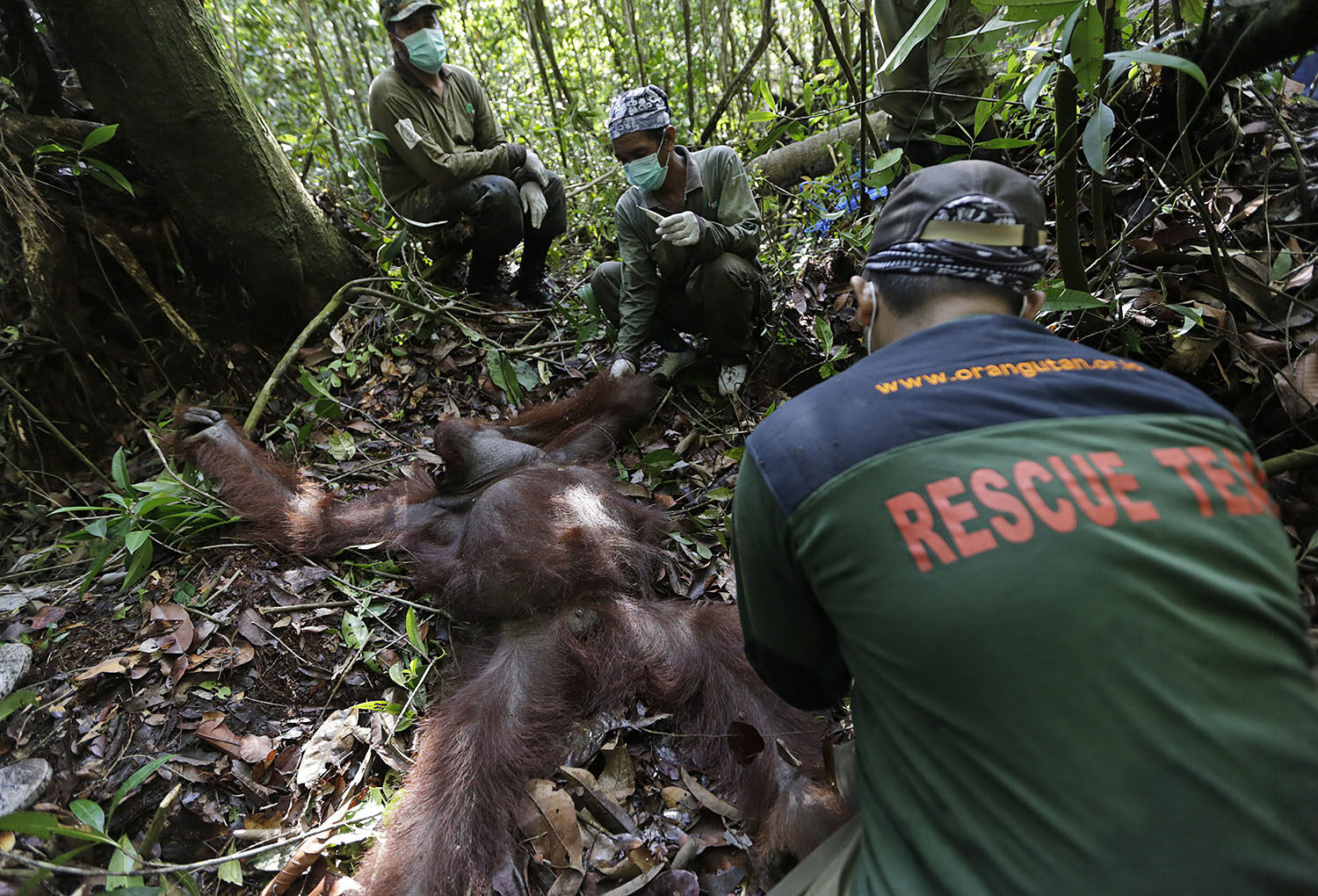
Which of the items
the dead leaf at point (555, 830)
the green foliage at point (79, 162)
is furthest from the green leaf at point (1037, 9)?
the green foliage at point (79, 162)

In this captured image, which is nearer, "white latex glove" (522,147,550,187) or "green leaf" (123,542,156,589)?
"green leaf" (123,542,156,589)

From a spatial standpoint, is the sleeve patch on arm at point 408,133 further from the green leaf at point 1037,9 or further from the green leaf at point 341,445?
the green leaf at point 1037,9

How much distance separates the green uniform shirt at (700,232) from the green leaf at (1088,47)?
1.83 metres

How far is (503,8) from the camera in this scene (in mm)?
6754

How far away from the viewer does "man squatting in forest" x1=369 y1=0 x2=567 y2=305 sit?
4.33 metres

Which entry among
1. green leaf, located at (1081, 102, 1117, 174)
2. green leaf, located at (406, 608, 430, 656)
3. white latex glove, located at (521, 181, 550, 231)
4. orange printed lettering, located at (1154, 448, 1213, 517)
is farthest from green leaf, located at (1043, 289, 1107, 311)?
white latex glove, located at (521, 181, 550, 231)

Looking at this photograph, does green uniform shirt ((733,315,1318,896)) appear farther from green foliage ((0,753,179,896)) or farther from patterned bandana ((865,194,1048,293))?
green foliage ((0,753,179,896))

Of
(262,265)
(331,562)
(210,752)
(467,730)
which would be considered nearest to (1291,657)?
(467,730)

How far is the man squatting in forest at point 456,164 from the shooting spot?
171 inches

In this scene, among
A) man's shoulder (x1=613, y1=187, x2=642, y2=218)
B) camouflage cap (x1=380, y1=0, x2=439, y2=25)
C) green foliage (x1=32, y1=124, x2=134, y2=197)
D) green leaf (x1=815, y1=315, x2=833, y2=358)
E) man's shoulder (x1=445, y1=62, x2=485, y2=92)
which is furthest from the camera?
man's shoulder (x1=445, y1=62, x2=485, y2=92)

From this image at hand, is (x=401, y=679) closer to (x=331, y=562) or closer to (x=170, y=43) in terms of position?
(x=331, y=562)

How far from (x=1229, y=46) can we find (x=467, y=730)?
11.5 feet

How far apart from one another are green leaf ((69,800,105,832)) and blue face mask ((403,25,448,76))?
4.20m

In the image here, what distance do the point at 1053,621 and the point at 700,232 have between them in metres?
2.80
